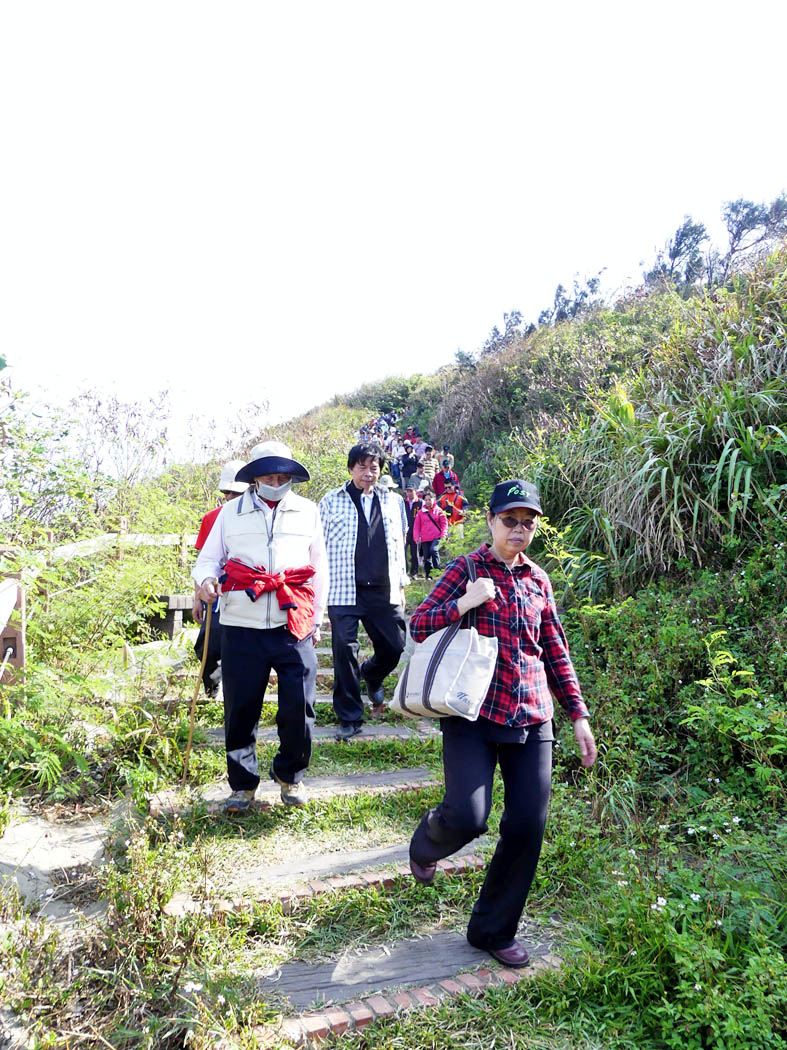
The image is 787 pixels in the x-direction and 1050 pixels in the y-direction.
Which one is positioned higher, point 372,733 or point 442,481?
point 442,481

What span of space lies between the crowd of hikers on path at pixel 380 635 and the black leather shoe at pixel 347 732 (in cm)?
1

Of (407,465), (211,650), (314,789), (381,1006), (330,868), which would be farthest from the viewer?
(407,465)

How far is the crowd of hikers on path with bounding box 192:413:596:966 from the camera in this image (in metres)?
2.77

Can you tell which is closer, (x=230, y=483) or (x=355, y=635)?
(x=355, y=635)

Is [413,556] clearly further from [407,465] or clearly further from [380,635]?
[380,635]

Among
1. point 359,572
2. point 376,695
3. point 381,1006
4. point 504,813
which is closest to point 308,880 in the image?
point 381,1006

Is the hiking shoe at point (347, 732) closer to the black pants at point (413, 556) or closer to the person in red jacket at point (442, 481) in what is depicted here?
the black pants at point (413, 556)

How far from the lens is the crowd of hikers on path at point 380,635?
9.10 feet

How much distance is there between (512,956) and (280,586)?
1975 millimetres

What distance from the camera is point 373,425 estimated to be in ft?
77.7

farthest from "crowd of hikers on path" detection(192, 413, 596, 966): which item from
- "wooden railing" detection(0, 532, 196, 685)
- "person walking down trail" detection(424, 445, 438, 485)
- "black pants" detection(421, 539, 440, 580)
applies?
"person walking down trail" detection(424, 445, 438, 485)

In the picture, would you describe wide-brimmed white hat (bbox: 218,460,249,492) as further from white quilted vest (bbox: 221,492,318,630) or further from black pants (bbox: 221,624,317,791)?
black pants (bbox: 221,624,317,791)

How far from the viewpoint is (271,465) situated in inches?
153

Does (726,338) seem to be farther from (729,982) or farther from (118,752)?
(118,752)
